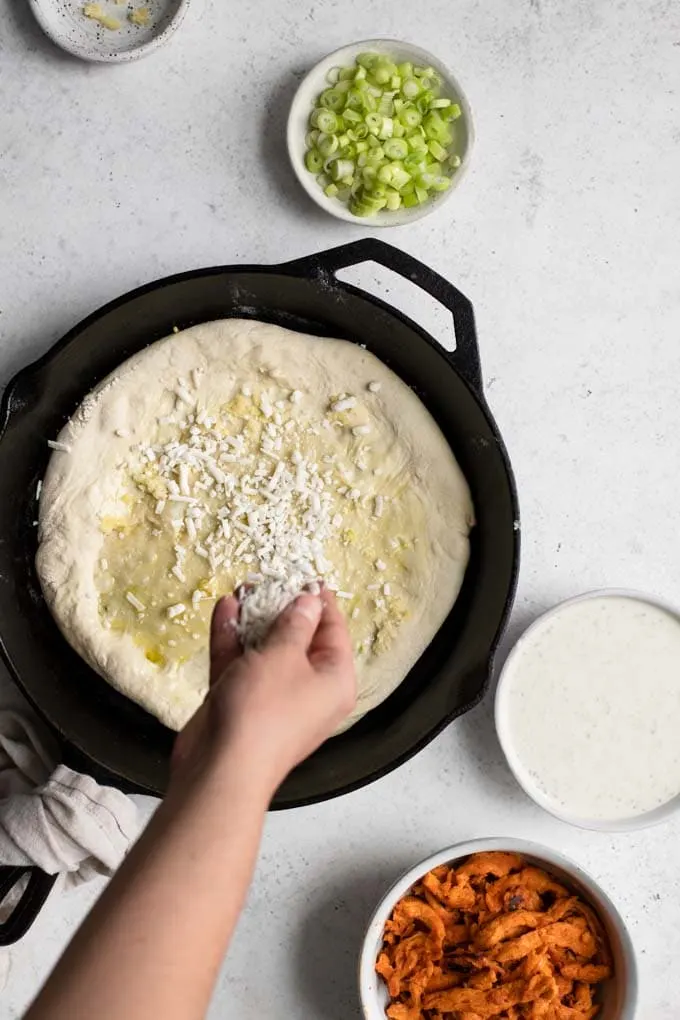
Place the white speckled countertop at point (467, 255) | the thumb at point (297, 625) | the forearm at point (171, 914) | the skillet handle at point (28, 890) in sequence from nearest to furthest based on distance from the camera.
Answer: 1. the forearm at point (171, 914)
2. the thumb at point (297, 625)
3. the skillet handle at point (28, 890)
4. the white speckled countertop at point (467, 255)

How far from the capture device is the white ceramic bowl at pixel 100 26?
2096 mm

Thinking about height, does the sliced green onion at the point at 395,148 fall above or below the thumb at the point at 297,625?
below

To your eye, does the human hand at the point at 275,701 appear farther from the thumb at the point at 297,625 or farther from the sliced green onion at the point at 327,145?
the sliced green onion at the point at 327,145

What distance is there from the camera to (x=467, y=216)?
217 centimetres

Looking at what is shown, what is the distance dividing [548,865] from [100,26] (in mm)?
1985

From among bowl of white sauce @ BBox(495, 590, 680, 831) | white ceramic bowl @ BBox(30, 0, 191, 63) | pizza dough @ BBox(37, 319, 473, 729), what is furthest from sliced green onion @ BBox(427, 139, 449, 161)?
bowl of white sauce @ BBox(495, 590, 680, 831)

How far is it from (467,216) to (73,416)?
94 cm

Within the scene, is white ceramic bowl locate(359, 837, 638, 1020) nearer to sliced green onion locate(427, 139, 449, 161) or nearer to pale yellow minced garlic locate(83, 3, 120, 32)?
sliced green onion locate(427, 139, 449, 161)

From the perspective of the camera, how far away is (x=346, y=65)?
2.08 m

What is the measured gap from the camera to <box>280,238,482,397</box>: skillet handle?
1.94 m

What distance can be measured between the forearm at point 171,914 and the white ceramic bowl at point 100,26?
165cm

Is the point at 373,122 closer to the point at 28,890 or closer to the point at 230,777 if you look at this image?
the point at 230,777

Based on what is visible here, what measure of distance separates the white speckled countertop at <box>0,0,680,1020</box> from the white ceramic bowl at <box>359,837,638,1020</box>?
16 cm

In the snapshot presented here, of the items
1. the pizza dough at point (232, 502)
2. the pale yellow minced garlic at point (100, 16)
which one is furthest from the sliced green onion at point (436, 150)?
the pale yellow minced garlic at point (100, 16)
